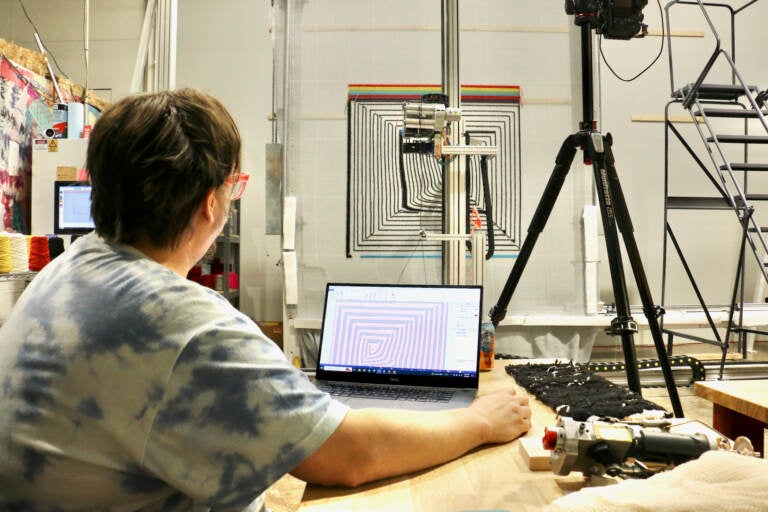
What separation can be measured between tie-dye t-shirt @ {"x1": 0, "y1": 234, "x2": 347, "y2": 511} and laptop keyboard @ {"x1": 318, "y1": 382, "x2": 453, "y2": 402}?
0.66 meters

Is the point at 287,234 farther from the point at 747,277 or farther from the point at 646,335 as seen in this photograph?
the point at 747,277

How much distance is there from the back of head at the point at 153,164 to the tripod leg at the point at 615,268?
1.29 meters

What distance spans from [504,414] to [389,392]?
399 mm

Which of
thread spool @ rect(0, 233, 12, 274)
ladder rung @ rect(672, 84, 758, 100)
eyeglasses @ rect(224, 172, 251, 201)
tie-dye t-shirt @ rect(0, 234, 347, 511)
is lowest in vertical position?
tie-dye t-shirt @ rect(0, 234, 347, 511)

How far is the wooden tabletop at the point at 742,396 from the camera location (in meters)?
1.25

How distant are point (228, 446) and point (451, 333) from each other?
0.89 metres

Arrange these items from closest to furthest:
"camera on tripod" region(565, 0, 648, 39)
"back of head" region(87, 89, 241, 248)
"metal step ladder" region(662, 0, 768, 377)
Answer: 1. "back of head" region(87, 89, 241, 248)
2. "camera on tripod" region(565, 0, 648, 39)
3. "metal step ladder" region(662, 0, 768, 377)

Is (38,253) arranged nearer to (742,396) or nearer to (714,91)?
(742,396)

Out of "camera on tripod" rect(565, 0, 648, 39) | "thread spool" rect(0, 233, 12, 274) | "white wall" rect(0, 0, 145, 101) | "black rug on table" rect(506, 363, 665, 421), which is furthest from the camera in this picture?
"white wall" rect(0, 0, 145, 101)

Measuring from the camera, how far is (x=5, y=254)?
2.73 metres

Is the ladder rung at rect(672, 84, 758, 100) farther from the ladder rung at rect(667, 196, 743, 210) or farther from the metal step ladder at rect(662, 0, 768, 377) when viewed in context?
the ladder rung at rect(667, 196, 743, 210)

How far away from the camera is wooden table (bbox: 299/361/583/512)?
767mm

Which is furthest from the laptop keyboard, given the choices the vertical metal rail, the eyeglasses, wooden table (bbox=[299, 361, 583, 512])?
the vertical metal rail

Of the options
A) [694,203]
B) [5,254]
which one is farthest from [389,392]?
[694,203]
